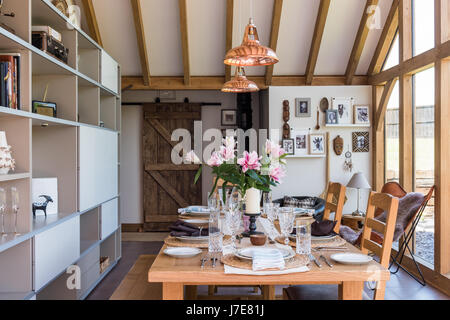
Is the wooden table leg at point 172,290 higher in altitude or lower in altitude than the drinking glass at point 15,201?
lower

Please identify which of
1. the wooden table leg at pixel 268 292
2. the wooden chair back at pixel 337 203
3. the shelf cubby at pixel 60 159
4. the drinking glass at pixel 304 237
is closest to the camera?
the drinking glass at pixel 304 237

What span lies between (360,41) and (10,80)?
4480 mm

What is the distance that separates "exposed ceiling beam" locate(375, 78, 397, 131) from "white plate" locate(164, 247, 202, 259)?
4134 mm

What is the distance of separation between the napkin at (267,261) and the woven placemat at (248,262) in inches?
1.3

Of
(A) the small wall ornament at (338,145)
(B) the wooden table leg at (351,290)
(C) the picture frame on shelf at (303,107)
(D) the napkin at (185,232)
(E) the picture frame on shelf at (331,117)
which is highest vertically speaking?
(C) the picture frame on shelf at (303,107)

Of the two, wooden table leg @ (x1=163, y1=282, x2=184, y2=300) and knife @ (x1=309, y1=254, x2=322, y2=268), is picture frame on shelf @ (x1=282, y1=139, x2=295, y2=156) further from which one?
wooden table leg @ (x1=163, y1=282, x2=184, y2=300)

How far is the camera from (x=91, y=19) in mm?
5316

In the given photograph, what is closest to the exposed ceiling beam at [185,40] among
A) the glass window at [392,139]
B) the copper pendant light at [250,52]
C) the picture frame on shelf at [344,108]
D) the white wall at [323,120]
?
the white wall at [323,120]

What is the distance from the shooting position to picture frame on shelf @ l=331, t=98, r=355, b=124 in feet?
19.1

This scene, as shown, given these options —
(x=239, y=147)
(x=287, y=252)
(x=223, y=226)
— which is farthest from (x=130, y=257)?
(x=287, y=252)

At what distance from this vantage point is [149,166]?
275 inches

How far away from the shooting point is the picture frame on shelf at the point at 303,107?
585cm

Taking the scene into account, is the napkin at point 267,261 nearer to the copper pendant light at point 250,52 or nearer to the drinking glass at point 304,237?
the drinking glass at point 304,237

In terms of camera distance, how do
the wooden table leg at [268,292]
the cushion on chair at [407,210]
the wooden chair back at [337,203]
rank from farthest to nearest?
the cushion on chair at [407,210] → the wooden chair back at [337,203] → the wooden table leg at [268,292]
